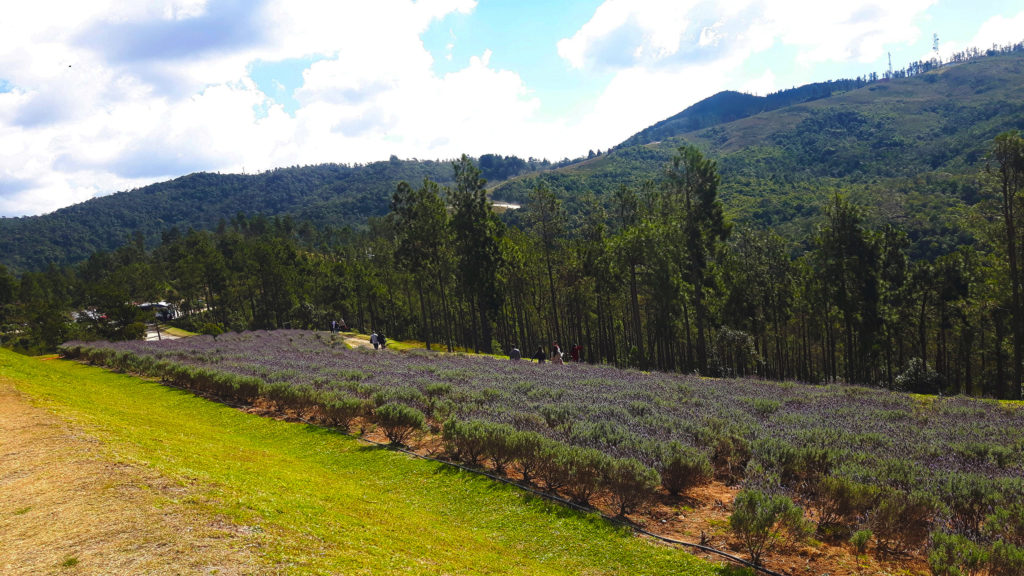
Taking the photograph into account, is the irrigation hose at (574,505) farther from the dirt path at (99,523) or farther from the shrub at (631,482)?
the dirt path at (99,523)

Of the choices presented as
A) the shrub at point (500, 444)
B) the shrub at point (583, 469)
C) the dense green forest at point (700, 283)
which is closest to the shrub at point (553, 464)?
the shrub at point (583, 469)

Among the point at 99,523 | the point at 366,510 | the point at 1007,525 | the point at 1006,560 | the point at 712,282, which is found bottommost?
the point at 712,282

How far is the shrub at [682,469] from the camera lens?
9891mm

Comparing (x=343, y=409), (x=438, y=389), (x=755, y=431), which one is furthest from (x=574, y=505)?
(x=343, y=409)

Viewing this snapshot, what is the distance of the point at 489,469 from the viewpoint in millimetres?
12047

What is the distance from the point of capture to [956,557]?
6.49 m

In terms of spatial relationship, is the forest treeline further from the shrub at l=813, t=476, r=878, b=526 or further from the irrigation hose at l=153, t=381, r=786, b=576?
the shrub at l=813, t=476, r=878, b=526

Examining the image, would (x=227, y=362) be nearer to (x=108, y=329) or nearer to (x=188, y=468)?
(x=188, y=468)

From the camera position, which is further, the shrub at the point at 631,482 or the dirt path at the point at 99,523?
the shrub at the point at 631,482

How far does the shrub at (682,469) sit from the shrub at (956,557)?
147 inches

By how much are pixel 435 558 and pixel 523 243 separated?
199 ft

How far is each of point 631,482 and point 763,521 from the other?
235 centimetres

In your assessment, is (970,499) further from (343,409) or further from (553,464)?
(343,409)

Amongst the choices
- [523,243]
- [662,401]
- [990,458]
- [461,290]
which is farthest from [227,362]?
[523,243]
